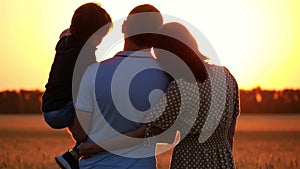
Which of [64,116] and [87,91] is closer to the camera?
[87,91]

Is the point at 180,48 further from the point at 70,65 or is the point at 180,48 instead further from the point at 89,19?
the point at 70,65

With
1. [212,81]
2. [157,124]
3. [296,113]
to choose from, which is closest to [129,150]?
[157,124]

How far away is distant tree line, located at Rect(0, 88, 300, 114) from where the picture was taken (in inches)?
2857

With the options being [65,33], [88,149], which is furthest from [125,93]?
[65,33]

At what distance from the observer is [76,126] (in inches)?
205

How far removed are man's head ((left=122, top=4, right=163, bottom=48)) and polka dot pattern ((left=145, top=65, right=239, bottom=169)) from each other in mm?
309

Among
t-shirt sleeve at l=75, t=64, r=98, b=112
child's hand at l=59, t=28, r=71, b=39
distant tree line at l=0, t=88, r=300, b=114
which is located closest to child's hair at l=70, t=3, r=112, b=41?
child's hand at l=59, t=28, r=71, b=39

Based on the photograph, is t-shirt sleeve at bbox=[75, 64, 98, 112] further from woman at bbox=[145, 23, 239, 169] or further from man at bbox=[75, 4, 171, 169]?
woman at bbox=[145, 23, 239, 169]

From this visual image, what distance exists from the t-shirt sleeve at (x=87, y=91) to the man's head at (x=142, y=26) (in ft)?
0.94

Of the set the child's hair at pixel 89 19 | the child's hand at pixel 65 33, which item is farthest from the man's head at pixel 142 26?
the child's hand at pixel 65 33

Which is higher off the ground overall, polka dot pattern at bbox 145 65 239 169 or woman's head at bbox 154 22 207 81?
woman's head at bbox 154 22 207 81

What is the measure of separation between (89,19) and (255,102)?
67.9 metres

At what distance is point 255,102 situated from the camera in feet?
238

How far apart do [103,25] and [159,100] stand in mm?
664
